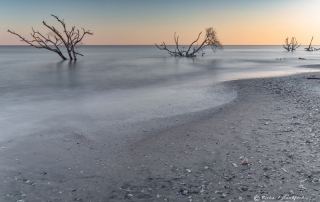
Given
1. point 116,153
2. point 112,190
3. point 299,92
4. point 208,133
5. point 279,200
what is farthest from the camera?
point 299,92

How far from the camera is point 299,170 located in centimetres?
418

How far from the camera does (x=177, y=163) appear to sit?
15.3 feet

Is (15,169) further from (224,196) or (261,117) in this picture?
(261,117)

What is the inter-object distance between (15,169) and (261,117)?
5.42 meters

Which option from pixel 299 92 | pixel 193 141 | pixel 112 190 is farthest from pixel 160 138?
pixel 299 92

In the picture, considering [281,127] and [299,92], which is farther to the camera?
[299,92]

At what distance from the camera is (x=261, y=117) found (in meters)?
7.01

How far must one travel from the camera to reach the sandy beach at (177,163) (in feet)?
12.4

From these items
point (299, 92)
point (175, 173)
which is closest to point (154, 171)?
point (175, 173)

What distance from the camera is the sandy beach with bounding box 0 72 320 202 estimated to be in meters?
3.77

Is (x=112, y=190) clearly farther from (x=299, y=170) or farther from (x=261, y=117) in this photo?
(x=261, y=117)

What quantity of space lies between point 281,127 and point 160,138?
2630 mm

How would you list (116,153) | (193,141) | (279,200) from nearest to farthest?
(279,200) < (116,153) < (193,141)

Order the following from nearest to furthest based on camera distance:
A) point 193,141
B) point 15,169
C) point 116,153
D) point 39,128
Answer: point 15,169 < point 116,153 < point 193,141 < point 39,128
